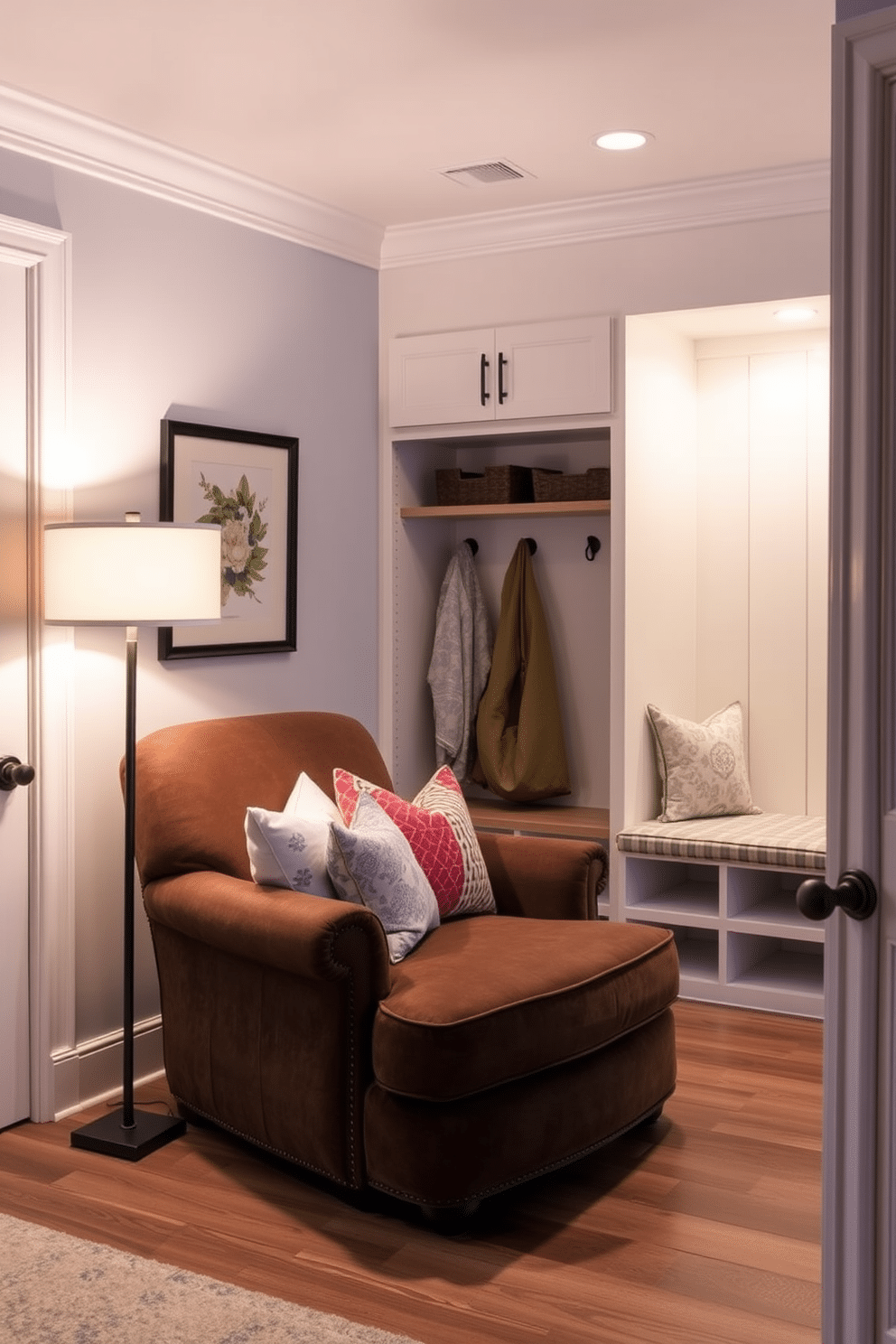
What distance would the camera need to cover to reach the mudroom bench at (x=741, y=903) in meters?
4.06

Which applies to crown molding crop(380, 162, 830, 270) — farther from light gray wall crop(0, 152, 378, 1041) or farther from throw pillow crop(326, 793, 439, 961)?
throw pillow crop(326, 793, 439, 961)

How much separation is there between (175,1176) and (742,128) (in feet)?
9.53

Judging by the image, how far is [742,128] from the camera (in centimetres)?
356

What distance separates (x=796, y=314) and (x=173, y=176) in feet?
6.23

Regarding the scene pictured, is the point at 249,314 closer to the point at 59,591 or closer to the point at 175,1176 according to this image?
the point at 59,591

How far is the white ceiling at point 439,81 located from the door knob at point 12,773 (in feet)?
5.16

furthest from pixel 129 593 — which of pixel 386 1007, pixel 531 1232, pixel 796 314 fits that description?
pixel 796 314

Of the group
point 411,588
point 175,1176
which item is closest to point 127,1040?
point 175,1176

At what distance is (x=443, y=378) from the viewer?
4492 mm

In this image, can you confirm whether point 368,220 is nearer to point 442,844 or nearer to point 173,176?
point 173,176

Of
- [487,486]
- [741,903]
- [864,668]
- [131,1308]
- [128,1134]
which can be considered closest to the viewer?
[864,668]

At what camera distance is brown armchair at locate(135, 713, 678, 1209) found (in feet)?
8.79

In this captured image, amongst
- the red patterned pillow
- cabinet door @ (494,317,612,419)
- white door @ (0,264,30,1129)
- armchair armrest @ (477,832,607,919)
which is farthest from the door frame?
cabinet door @ (494,317,612,419)

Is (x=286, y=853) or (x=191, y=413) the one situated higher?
(x=191, y=413)
